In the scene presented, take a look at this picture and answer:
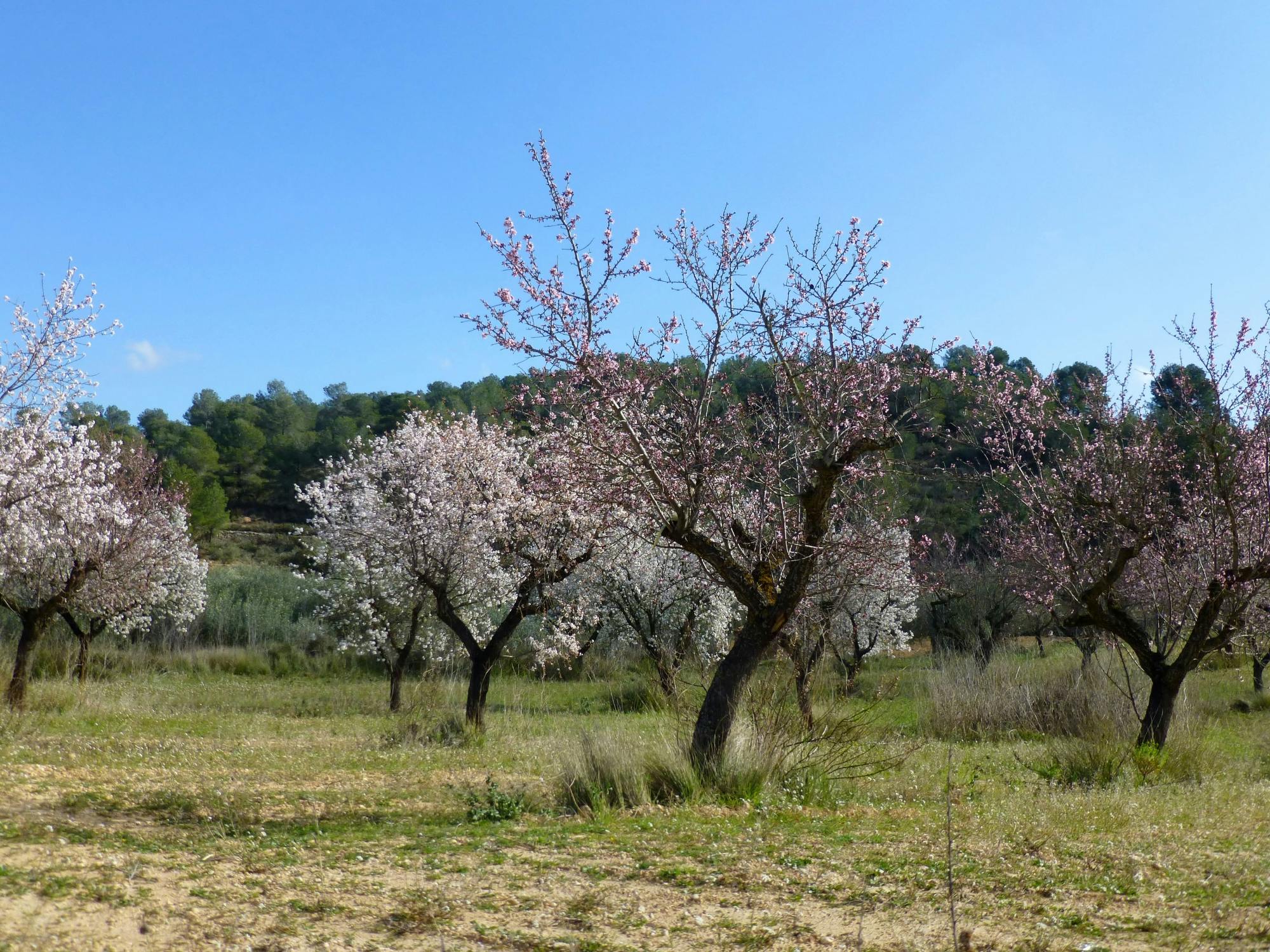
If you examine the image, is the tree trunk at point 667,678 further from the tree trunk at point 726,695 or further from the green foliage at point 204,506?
the green foliage at point 204,506

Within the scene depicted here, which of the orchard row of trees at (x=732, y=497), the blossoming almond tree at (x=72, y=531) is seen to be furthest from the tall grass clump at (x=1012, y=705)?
the blossoming almond tree at (x=72, y=531)

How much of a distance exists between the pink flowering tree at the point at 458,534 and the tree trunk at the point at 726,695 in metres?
3.39

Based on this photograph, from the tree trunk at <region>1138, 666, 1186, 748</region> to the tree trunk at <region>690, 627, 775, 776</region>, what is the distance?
17.5ft

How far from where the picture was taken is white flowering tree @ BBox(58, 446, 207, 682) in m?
17.5

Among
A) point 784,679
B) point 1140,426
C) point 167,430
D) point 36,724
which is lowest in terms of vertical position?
point 36,724

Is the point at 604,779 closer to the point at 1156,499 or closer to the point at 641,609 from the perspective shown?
the point at 1156,499

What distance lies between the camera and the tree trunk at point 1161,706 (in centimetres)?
1043

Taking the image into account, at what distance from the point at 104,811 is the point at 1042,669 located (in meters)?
18.1

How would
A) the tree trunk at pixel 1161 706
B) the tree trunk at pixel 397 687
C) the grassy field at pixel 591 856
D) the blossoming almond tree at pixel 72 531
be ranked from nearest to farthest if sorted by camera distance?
the grassy field at pixel 591 856 → the tree trunk at pixel 1161 706 → the blossoming almond tree at pixel 72 531 → the tree trunk at pixel 397 687

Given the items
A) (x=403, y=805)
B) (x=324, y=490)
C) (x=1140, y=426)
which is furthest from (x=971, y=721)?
(x=324, y=490)

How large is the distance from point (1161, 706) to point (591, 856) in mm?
7948

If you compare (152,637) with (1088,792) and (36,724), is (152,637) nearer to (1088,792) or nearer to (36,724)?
(36,724)

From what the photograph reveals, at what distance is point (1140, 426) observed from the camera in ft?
37.2

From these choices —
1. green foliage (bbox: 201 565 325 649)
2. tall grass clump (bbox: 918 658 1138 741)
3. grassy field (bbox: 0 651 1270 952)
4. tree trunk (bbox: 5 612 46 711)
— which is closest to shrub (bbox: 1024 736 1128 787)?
grassy field (bbox: 0 651 1270 952)
